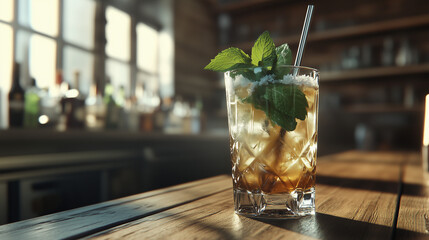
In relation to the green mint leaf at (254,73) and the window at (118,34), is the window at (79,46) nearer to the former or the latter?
the window at (118,34)

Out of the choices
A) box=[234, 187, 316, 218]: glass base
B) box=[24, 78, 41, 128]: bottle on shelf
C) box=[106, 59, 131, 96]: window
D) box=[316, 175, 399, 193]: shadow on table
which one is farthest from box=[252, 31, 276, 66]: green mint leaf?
box=[106, 59, 131, 96]: window

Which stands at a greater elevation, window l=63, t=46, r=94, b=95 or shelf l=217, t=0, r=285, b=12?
shelf l=217, t=0, r=285, b=12

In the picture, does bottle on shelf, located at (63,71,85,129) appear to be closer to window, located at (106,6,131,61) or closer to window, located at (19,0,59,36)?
window, located at (19,0,59,36)

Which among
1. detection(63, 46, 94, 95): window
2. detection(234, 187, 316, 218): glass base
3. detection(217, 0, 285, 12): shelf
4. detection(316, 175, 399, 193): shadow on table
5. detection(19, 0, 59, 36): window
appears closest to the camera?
detection(234, 187, 316, 218): glass base

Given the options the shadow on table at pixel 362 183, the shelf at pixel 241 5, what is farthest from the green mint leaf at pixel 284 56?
the shelf at pixel 241 5

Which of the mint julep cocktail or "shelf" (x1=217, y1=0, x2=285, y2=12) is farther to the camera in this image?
"shelf" (x1=217, y1=0, x2=285, y2=12)

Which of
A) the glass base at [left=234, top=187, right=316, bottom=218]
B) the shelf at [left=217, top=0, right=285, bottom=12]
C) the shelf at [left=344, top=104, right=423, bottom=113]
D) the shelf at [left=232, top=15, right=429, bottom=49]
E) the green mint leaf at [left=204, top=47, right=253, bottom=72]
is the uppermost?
the shelf at [left=217, top=0, right=285, bottom=12]

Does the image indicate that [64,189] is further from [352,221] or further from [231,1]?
[231,1]

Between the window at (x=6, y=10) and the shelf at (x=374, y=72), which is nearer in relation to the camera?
the window at (x=6, y=10)

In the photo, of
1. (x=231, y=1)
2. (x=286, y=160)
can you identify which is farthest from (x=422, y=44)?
(x=286, y=160)
